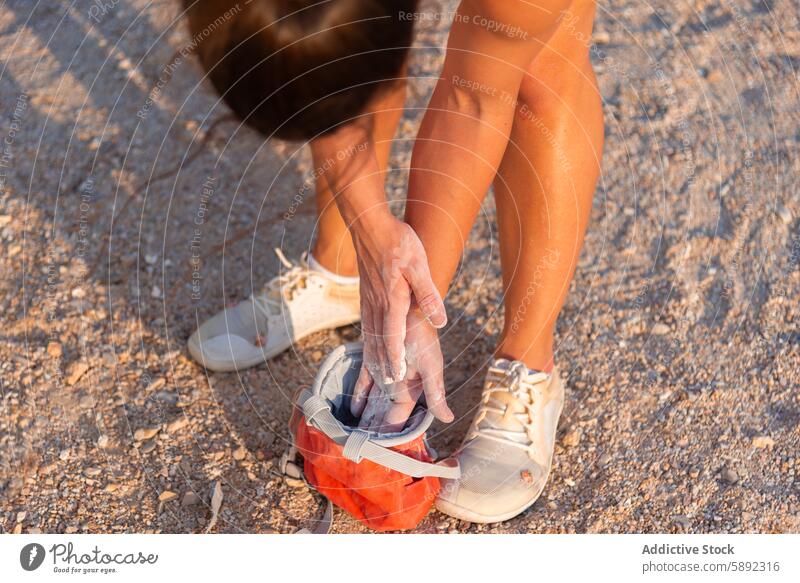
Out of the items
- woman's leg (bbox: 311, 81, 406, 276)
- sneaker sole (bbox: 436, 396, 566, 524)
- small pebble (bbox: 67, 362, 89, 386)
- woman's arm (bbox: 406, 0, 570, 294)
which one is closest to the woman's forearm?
woman's arm (bbox: 406, 0, 570, 294)

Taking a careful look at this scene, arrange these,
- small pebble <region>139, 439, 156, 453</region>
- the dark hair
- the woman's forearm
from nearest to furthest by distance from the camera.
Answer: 1. the dark hair
2. the woman's forearm
3. small pebble <region>139, 439, 156, 453</region>

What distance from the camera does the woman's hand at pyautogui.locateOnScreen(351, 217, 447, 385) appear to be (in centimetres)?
131

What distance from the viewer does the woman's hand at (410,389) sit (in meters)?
1.38

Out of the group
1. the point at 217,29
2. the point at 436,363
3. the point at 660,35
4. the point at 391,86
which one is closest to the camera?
the point at 217,29

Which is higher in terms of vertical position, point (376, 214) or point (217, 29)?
point (217, 29)

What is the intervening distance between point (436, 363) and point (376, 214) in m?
0.27

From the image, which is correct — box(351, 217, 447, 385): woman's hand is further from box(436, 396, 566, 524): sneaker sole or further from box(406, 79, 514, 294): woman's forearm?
box(436, 396, 566, 524): sneaker sole

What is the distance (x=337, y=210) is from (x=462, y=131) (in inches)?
17.7

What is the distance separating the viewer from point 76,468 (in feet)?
5.19

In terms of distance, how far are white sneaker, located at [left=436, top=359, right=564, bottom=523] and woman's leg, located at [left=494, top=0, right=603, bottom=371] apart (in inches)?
2.0

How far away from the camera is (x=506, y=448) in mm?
1544

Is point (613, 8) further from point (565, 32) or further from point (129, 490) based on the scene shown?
point (129, 490)
